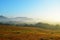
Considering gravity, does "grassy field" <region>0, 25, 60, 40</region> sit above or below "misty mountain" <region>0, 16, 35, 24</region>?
below

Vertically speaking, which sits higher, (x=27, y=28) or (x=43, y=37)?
(x=27, y=28)

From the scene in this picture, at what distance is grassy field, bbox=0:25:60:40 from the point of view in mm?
5652

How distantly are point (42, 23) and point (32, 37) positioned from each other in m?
0.78

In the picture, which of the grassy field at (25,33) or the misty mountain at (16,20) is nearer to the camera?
the grassy field at (25,33)

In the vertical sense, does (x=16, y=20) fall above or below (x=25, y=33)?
above

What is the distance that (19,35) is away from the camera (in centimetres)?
580

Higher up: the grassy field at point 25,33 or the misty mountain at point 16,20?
the misty mountain at point 16,20

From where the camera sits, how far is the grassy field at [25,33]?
18.5 feet

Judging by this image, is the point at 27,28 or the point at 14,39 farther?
the point at 27,28

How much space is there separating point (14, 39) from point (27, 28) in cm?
77

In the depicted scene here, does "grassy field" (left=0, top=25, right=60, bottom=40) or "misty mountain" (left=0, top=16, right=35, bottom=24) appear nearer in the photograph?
"grassy field" (left=0, top=25, right=60, bottom=40)

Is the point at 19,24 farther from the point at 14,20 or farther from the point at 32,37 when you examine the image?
Result: the point at 32,37

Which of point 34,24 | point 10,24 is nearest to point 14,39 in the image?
point 10,24

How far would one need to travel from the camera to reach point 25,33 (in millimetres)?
5906
